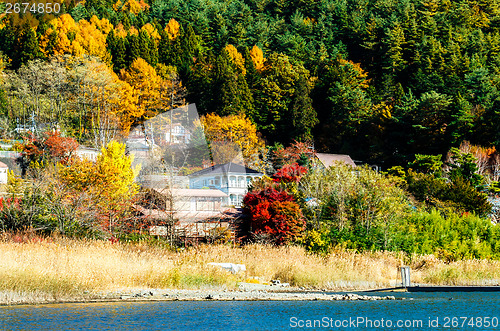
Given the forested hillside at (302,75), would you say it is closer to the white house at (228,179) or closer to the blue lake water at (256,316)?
the white house at (228,179)

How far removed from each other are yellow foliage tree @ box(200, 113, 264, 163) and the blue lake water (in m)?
43.4

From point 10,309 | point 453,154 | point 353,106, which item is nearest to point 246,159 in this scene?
point 353,106

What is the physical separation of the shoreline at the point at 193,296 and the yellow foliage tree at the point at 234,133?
135 ft

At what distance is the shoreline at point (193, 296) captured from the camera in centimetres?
1753

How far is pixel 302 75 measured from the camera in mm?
70188

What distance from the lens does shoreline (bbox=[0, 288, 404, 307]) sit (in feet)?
57.5

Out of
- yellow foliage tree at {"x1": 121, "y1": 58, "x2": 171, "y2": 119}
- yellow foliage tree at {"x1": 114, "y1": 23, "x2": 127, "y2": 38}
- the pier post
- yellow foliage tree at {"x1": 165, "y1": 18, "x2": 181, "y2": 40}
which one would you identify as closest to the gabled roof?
yellow foliage tree at {"x1": 121, "y1": 58, "x2": 171, "y2": 119}

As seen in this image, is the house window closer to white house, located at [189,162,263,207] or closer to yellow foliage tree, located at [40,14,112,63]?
white house, located at [189,162,263,207]

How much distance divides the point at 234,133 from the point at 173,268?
41.9 meters

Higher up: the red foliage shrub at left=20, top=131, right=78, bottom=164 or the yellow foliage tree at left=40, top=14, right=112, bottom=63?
the yellow foliage tree at left=40, top=14, right=112, bottom=63

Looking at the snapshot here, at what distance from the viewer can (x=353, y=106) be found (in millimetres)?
65125

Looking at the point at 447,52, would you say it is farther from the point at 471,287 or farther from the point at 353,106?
the point at 471,287

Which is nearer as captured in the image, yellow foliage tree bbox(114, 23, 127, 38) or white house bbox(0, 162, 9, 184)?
white house bbox(0, 162, 9, 184)

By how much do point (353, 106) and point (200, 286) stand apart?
155ft
